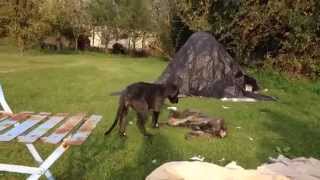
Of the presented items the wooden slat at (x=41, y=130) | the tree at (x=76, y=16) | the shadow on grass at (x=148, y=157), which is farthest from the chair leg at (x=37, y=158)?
the tree at (x=76, y=16)

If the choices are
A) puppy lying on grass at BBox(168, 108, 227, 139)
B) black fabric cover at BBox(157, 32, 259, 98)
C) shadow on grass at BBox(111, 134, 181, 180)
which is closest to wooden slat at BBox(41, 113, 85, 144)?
shadow on grass at BBox(111, 134, 181, 180)

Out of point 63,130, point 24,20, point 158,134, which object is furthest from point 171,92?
point 24,20

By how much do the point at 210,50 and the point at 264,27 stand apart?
825cm

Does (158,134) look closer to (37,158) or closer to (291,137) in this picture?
(291,137)

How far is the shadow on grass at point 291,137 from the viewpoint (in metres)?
8.23

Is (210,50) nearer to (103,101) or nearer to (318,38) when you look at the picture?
(103,101)

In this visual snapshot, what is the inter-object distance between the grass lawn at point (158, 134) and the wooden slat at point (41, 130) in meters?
0.24

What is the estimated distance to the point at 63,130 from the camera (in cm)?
770

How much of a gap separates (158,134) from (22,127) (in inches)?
96.1

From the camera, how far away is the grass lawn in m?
7.09

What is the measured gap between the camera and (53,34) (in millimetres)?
40062

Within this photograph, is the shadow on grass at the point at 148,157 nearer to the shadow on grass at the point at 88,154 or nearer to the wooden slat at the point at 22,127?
the shadow on grass at the point at 88,154

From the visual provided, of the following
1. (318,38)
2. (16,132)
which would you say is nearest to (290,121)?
(16,132)

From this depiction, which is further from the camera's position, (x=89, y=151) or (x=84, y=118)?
(x=84, y=118)
